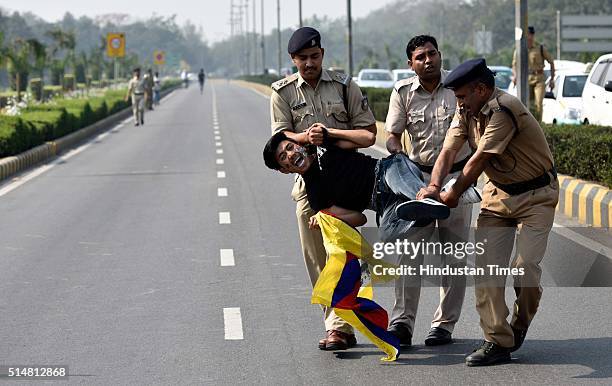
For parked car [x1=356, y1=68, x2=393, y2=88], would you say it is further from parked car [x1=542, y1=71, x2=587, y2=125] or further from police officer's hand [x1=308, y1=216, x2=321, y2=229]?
police officer's hand [x1=308, y1=216, x2=321, y2=229]

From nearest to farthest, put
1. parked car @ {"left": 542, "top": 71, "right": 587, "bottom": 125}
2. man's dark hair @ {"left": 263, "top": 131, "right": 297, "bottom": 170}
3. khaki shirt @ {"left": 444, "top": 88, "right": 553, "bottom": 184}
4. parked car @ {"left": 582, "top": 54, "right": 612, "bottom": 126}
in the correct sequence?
khaki shirt @ {"left": 444, "top": 88, "right": 553, "bottom": 184} < man's dark hair @ {"left": 263, "top": 131, "right": 297, "bottom": 170} < parked car @ {"left": 582, "top": 54, "right": 612, "bottom": 126} < parked car @ {"left": 542, "top": 71, "right": 587, "bottom": 125}

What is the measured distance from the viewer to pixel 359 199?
7.15 meters

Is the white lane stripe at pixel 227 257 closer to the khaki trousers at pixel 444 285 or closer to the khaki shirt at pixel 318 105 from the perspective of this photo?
the khaki trousers at pixel 444 285

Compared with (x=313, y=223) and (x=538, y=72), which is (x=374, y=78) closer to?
(x=538, y=72)

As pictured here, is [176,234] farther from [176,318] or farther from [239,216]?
[176,318]

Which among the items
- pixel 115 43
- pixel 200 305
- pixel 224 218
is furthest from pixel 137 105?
pixel 115 43

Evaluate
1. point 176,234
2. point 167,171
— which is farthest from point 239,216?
point 167,171

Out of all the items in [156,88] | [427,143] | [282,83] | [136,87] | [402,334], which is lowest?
[156,88]

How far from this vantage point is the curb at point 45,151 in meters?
21.0

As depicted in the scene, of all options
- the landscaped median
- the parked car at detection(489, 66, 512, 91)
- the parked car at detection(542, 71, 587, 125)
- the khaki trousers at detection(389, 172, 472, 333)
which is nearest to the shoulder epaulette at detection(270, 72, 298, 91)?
the khaki trousers at detection(389, 172, 472, 333)

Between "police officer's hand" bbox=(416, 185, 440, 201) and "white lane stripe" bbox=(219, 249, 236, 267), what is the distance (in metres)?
4.37

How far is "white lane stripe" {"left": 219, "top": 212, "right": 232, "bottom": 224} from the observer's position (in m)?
13.9

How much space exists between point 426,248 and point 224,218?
7.15m

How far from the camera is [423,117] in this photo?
7.75 meters
